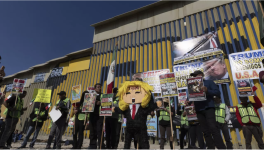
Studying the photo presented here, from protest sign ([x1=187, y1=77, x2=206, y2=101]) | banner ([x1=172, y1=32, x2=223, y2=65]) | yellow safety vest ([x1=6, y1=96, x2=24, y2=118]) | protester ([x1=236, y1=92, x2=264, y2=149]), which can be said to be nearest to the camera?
protest sign ([x1=187, y1=77, x2=206, y2=101])

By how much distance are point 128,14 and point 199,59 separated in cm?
745

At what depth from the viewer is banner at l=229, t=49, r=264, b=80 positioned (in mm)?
6004

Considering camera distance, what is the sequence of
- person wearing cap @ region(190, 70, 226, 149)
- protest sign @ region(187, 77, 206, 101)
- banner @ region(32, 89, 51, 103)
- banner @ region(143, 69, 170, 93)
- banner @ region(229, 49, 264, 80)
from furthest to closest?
banner @ region(143, 69, 170, 93)
banner @ region(229, 49, 264, 80)
banner @ region(32, 89, 51, 103)
protest sign @ region(187, 77, 206, 101)
person wearing cap @ region(190, 70, 226, 149)

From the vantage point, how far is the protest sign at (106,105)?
310cm

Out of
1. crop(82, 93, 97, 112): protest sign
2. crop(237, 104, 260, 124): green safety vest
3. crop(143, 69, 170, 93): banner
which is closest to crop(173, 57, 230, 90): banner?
crop(143, 69, 170, 93): banner

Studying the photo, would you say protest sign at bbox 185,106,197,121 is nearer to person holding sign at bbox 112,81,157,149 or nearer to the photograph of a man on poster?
person holding sign at bbox 112,81,157,149

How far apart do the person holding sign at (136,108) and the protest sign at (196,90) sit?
0.65 metres

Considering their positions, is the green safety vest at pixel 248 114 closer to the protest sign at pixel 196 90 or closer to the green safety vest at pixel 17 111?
the protest sign at pixel 196 90

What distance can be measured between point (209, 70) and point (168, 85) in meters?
4.80

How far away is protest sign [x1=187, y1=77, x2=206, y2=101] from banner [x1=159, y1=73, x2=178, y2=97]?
0.71 metres

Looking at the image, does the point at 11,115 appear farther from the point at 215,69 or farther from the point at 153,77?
the point at 215,69

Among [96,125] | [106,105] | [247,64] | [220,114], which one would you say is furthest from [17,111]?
[247,64]

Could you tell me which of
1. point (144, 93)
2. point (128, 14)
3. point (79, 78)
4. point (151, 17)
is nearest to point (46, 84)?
point (79, 78)

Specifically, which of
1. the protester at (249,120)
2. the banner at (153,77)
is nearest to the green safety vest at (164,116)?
the protester at (249,120)
